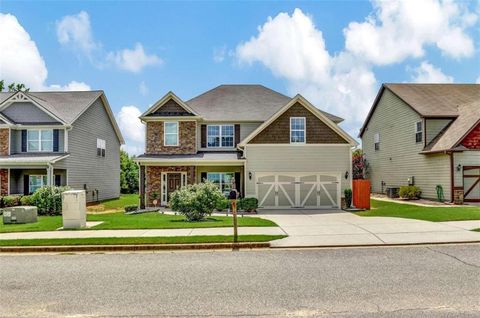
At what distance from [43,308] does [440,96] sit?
1210 inches

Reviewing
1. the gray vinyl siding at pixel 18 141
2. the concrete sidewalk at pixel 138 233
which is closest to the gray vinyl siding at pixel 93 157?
the gray vinyl siding at pixel 18 141

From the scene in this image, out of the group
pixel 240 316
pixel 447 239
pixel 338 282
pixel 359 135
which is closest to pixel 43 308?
pixel 240 316

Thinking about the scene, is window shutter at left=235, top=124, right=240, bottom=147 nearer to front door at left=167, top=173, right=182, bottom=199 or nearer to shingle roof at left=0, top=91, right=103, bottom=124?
front door at left=167, top=173, right=182, bottom=199

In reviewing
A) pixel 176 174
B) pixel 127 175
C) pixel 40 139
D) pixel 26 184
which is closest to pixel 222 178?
pixel 176 174

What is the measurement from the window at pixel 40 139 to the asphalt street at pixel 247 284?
62.2ft

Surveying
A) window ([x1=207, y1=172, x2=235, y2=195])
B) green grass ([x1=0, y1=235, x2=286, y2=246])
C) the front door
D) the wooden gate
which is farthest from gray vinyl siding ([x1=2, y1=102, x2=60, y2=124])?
the wooden gate

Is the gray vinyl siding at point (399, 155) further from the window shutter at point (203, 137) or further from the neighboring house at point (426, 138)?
the window shutter at point (203, 137)

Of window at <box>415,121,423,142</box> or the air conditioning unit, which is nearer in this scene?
the air conditioning unit

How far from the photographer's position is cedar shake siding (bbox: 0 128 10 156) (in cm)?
2673

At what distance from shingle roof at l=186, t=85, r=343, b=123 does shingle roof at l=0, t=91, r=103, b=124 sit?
8219 millimetres

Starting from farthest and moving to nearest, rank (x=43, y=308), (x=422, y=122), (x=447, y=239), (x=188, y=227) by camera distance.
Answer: (x=422, y=122), (x=188, y=227), (x=447, y=239), (x=43, y=308)

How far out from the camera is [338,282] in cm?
736

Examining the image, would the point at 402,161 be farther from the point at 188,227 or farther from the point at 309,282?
the point at 309,282

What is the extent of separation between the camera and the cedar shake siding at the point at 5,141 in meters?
26.7
